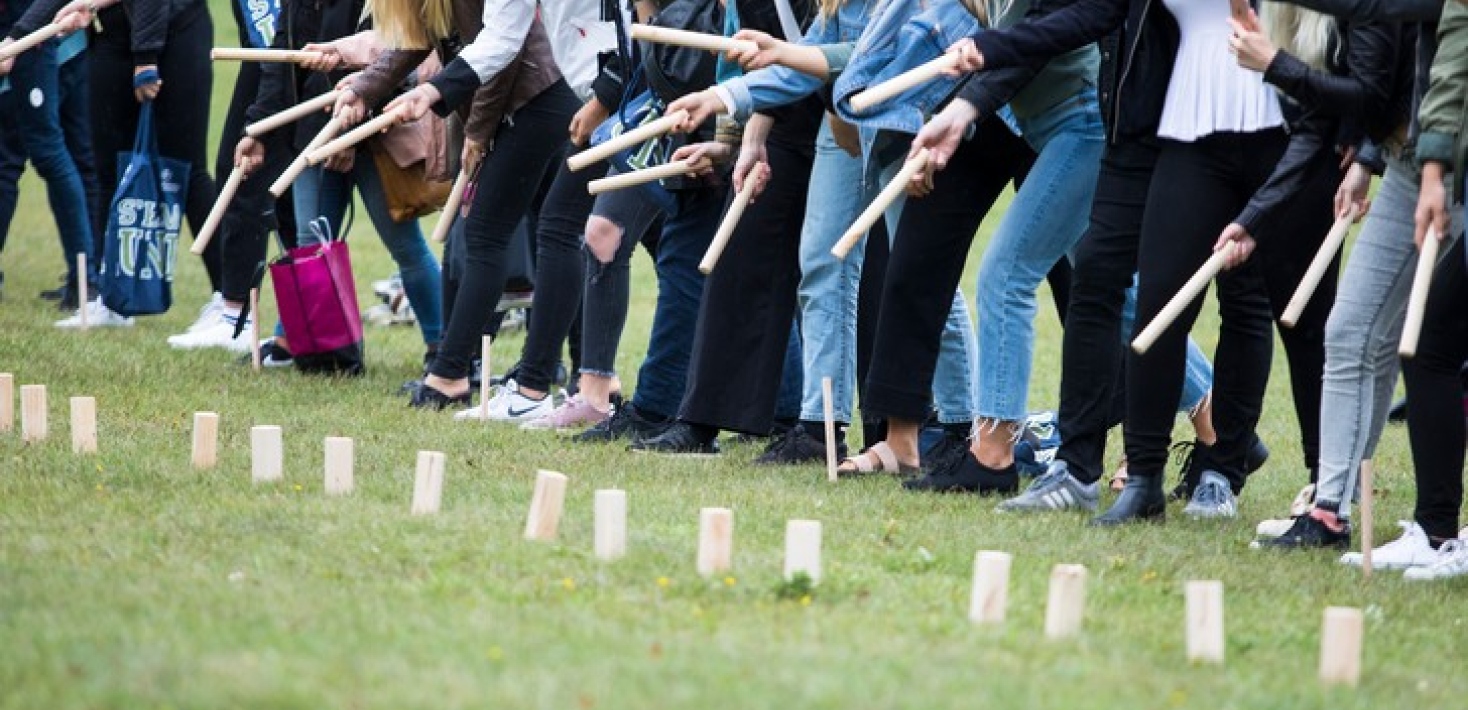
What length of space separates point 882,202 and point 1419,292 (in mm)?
1688

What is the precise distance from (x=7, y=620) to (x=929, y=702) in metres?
1.87

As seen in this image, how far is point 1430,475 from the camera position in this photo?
19.3 ft

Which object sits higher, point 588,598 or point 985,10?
point 985,10

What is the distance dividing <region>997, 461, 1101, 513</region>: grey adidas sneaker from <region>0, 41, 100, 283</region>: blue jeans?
6.68 meters

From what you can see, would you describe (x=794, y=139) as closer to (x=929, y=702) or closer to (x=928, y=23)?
(x=928, y=23)

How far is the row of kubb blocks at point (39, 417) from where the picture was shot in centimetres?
679

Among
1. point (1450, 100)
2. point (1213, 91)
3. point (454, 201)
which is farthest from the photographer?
point (454, 201)

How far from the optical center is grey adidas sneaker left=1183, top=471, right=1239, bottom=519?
6.79 meters

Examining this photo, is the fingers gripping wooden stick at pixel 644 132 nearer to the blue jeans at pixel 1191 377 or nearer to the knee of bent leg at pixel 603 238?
the knee of bent leg at pixel 603 238

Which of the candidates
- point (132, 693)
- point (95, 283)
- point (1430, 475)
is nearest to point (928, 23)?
point (1430, 475)

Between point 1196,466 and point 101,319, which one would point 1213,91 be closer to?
point 1196,466

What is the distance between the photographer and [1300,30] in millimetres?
5953

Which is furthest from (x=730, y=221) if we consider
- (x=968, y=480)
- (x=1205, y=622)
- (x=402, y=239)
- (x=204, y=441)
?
(x=1205, y=622)

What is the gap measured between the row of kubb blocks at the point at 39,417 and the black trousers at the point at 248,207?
2789mm
